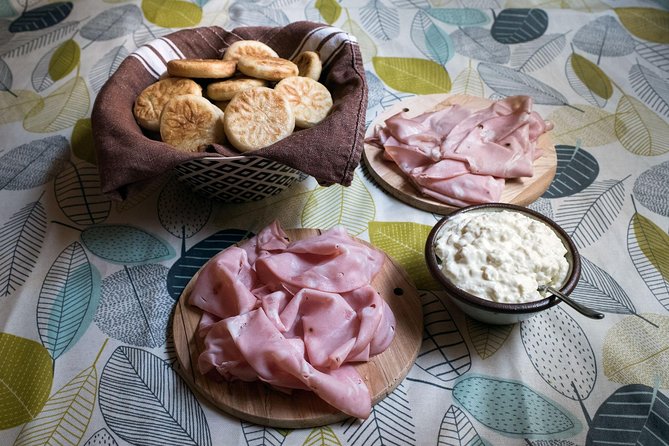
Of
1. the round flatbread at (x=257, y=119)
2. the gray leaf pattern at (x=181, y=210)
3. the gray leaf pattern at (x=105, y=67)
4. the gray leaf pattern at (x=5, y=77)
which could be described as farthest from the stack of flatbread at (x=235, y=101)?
the gray leaf pattern at (x=5, y=77)

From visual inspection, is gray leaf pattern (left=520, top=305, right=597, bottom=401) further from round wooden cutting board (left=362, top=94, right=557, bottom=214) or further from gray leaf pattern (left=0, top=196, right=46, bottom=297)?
gray leaf pattern (left=0, top=196, right=46, bottom=297)

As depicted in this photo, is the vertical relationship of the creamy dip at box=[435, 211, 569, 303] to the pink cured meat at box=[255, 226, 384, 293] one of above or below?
above

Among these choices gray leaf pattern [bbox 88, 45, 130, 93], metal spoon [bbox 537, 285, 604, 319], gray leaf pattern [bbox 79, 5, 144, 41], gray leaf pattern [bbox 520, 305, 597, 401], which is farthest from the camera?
gray leaf pattern [bbox 79, 5, 144, 41]

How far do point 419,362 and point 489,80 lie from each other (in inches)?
47.5

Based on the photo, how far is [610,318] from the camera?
4.33 feet

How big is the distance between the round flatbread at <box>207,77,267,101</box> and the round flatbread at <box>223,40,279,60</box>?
12 cm

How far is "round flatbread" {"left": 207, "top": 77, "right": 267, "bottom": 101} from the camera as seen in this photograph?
1472 mm

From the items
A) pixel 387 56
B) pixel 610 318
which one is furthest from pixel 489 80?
pixel 610 318

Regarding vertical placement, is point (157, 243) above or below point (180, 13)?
below

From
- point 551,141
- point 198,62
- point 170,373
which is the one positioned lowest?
point 170,373

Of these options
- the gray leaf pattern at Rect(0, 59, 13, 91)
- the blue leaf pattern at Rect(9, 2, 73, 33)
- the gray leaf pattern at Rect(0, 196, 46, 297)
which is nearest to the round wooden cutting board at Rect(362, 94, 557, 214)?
the gray leaf pattern at Rect(0, 196, 46, 297)

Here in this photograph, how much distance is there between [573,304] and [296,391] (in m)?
0.59

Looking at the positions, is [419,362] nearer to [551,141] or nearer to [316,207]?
[316,207]

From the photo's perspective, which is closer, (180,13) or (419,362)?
(419,362)
